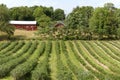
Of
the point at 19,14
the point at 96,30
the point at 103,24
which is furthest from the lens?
the point at 19,14

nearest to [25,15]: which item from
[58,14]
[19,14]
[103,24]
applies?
[19,14]

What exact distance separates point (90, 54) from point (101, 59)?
524 cm

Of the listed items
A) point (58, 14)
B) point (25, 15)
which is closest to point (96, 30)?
point (25, 15)

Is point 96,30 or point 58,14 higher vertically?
point 58,14

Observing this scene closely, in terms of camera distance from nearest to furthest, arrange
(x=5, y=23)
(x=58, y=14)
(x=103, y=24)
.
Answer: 1. (x=5, y=23)
2. (x=103, y=24)
3. (x=58, y=14)

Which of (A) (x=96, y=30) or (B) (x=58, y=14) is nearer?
(A) (x=96, y=30)

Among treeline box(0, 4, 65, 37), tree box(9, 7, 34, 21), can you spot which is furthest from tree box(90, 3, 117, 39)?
tree box(9, 7, 34, 21)

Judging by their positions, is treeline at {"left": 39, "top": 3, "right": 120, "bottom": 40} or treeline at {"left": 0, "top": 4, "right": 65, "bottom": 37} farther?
treeline at {"left": 39, "top": 3, "right": 120, "bottom": 40}

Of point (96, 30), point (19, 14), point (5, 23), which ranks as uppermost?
point (19, 14)

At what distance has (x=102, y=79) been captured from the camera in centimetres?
2359

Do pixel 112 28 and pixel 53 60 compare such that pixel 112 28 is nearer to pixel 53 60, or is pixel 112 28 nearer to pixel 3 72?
pixel 53 60

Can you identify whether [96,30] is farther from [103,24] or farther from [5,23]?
[5,23]

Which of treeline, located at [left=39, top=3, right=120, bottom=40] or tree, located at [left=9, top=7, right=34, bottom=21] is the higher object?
tree, located at [left=9, top=7, right=34, bottom=21]

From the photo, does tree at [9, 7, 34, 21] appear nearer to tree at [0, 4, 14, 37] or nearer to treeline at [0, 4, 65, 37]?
treeline at [0, 4, 65, 37]
